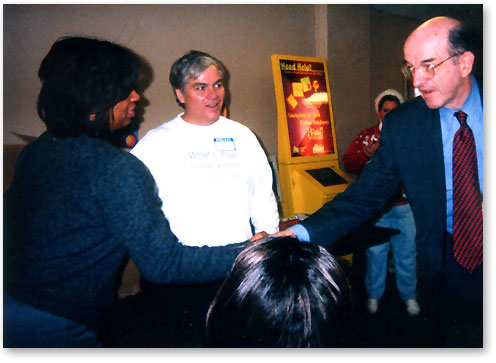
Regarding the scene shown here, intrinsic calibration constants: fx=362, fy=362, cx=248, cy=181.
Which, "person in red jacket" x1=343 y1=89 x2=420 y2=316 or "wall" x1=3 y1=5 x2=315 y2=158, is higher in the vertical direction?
"wall" x1=3 y1=5 x2=315 y2=158

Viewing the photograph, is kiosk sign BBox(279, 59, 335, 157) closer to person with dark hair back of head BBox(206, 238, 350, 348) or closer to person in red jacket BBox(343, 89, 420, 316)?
person in red jacket BBox(343, 89, 420, 316)

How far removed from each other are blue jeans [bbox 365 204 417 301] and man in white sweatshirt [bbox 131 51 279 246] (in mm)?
1220

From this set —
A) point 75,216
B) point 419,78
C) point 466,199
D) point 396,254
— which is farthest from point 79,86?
point 396,254

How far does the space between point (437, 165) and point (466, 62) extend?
0.38m

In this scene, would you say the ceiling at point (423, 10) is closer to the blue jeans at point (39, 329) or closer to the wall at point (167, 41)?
the wall at point (167, 41)

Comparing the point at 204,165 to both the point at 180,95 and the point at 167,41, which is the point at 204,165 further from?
the point at 167,41

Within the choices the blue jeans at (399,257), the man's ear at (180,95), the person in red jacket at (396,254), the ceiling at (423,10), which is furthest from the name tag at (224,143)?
the ceiling at (423,10)

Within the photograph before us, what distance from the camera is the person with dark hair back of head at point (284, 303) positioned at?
71 centimetres

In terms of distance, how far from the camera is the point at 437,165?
4.40ft

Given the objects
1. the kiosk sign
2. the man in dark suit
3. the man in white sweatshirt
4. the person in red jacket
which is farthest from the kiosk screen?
the man in dark suit

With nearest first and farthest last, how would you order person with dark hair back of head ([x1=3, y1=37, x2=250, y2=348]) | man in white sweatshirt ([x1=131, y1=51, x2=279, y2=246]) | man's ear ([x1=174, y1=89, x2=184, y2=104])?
person with dark hair back of head ([x1=3, y1=37, x2=250, y2=348]), man in white sweatshirt ([x1=131, y1=51, x2=279, y2=246]), man's ear ([x1=174, y1=89, x2=184, y2=104])

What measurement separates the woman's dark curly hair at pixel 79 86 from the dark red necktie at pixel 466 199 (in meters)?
1.17

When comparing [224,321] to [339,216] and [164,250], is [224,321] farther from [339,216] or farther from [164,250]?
[339,216]

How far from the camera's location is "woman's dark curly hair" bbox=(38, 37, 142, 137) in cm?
95
